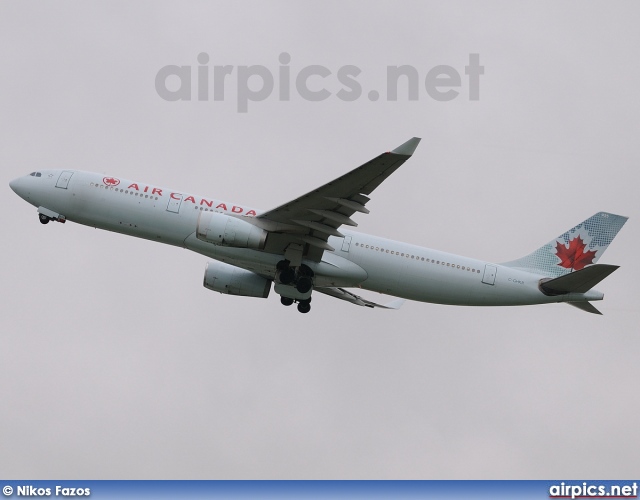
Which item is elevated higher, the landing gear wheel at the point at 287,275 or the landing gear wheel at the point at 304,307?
the landing gear wheel at the point at 287,275

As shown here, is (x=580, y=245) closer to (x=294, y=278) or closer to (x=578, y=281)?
(x=578, y=281)

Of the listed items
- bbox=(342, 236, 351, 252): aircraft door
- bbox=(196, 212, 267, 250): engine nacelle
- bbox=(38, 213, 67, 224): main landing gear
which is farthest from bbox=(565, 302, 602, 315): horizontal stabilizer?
bbox=(38, 213, 67, 224): main landing gear

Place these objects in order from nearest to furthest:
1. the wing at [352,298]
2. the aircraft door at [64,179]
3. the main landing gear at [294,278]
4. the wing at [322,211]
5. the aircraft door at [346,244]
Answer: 1. the wing at [322,211]
2. the main landing gear at [294,278]
3. the aircraft door at [346,244]
4. the aircraft door at [64,179]
5. the wing at [352,298]

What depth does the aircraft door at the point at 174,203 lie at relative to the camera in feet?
147

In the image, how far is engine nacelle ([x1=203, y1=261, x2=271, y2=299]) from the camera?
4941 centimetres

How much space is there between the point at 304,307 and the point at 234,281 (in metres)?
3.75

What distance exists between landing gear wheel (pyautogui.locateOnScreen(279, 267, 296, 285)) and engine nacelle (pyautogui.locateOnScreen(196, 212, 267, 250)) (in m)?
2.23

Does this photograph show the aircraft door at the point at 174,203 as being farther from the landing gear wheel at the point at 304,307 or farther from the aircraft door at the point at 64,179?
the landing gear wheel at the point at 304,307

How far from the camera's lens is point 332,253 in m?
45.8

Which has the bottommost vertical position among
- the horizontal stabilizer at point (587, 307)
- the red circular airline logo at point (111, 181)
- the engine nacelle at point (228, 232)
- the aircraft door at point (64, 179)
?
the horizontal stabilizer at point (587, 307)

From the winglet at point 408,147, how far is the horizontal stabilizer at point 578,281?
10854 millimetres

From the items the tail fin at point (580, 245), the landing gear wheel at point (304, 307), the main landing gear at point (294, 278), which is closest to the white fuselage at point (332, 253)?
the main landing gear at point (294, 278)

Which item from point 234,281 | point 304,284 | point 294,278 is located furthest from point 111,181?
point 304,284

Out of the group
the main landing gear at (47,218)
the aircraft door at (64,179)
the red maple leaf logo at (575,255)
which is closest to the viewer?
the aircraft door at (64,179)
